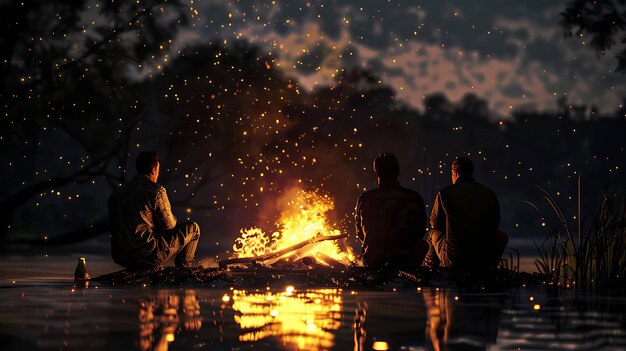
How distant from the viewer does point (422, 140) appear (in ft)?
280

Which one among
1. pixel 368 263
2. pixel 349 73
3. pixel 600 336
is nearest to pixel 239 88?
pixel 349 73

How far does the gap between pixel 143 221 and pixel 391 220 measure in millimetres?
3815

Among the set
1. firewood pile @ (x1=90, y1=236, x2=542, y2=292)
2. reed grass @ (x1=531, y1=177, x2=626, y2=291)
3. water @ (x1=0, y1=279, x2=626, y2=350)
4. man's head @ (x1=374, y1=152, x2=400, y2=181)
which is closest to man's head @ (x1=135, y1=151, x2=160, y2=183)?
firewood pile @ (x1=90, y1=236, x2=542, y2=292)

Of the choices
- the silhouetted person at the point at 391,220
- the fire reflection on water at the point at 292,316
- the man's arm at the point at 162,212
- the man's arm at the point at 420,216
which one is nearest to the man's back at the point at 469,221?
the man's arm at the point at 420,216

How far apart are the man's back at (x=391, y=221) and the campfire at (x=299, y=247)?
190 centimetres

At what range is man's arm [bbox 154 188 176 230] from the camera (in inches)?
654

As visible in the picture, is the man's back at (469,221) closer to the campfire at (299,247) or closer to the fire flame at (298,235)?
the campfire at (299,247)

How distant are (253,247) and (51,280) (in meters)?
4.86

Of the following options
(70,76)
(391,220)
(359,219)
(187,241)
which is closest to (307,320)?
(391,220)

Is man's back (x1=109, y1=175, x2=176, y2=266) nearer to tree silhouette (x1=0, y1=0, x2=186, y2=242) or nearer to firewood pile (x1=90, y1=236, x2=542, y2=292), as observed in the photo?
firewood pile (x1=90, y1=236, x2=542, y2=292)

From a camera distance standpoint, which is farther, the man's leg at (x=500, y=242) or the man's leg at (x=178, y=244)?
the man's leg at (x=178, y=244)

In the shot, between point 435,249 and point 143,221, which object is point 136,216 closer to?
point 143,221

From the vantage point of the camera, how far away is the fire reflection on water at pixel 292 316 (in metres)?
9.27

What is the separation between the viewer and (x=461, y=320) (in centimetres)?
1095
